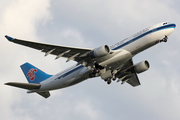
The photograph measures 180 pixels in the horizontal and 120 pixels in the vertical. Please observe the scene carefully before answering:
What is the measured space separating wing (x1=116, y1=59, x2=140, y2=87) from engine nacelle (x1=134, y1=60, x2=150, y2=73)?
0.65m

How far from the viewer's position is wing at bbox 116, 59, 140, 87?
39469 millimetres

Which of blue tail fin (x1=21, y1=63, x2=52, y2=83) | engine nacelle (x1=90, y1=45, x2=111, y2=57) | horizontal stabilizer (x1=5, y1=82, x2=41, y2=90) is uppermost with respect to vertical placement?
blue tail fin (x1=21, y1=63, x2=52, y2=83)

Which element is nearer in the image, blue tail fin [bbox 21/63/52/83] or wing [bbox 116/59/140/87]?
wing [bbox 116/59/140/87]

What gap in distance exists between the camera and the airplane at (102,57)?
109ft

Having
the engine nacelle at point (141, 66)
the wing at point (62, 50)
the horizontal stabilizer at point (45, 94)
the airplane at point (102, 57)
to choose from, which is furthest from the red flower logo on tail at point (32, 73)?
the engine nacelle at point (141, 66)


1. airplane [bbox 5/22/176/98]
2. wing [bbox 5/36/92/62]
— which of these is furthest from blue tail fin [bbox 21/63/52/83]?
wing [bbox 5/36/92/62]

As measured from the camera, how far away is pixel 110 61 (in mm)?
34500

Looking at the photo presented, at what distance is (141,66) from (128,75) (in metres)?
3.43

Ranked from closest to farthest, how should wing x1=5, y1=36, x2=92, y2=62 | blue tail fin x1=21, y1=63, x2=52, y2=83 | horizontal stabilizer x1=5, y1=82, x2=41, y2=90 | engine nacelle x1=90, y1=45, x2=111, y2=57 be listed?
wing x1=5, y1=36, x2=92, y2=62 → engine nacelle x1=90, y1=45, x2=111, y2=57 → horizontal stabilizer x1=5, y1=82, x2=41, y2=90 → blue tail fin x1=21, y1=63, x2=52, y2=83

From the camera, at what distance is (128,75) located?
4166 cm

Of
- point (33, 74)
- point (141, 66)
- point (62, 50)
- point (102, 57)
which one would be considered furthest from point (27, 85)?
point (141, 66)

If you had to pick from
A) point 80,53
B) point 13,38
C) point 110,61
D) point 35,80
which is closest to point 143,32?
point 110,61

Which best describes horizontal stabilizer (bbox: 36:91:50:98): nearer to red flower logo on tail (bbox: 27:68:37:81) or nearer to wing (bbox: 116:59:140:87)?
red flower logo on tail (bbox: 27:68:37:81)

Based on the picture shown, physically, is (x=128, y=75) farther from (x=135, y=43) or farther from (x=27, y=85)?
(x=27, y=85)
